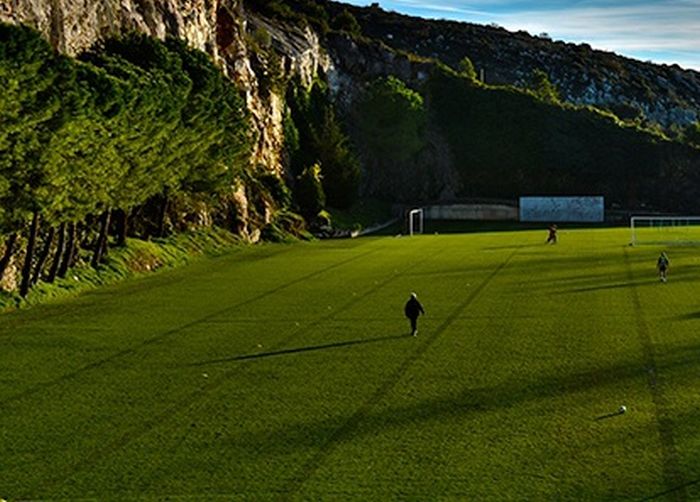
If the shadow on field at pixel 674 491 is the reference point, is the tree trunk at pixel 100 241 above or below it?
above

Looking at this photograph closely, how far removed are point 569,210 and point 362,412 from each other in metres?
103

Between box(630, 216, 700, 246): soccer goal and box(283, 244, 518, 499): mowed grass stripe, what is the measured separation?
1869 inches

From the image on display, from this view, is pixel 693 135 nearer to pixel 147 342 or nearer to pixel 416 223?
pixel 416 223

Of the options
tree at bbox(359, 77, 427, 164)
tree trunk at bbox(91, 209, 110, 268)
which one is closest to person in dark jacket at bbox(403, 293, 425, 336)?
tree trunk at bbox(91, 209, 110, 268)

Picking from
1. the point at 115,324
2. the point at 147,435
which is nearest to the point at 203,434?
the point at 147,435

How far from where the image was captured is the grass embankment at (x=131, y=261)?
4908 centimetres

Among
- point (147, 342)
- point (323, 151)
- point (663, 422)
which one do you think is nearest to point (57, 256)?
point (147, 342)

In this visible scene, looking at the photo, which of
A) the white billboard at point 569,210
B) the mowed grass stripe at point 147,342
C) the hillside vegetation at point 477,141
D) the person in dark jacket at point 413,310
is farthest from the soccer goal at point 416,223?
the person in dark jacket at point 413,310

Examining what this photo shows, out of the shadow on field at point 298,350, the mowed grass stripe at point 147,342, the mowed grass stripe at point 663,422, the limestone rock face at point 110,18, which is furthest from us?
the limestone rock face at point 110,18

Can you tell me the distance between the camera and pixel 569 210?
405 feet

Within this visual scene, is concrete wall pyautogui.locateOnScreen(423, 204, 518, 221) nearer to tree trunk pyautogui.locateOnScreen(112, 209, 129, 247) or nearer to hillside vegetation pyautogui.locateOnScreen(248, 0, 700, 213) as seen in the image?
hillside vegetation pyautogui.locateOnScreen(248, 0, 700, 213)

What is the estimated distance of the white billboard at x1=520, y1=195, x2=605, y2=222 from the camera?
123 m

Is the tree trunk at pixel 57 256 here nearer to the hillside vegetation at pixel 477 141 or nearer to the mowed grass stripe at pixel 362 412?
the mowed grass stripe at pixel 362 412

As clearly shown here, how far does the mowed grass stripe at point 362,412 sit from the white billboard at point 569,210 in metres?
82.5
